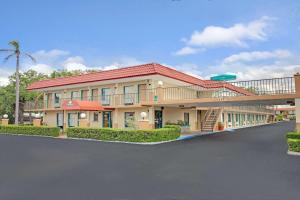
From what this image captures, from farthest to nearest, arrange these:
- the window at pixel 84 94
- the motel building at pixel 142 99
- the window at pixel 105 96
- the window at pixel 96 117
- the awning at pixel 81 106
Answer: the window at pixel 84 94
the window at pixel 96 117
the window at pixel 105 96
the awning at pixel 81 106
the motel building at pixel 142 99

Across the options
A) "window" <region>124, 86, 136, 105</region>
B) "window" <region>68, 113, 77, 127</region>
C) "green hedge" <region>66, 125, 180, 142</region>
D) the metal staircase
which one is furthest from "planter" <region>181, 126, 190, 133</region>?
"window" <region>68, 113, 77, 127</region>

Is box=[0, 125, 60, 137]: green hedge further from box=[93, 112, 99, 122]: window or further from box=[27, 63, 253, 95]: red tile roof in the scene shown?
box=[27, 63, 253, 95]: red tile roof

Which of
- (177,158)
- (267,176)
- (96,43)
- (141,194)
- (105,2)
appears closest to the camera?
(141,194)

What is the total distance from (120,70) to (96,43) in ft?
11.2

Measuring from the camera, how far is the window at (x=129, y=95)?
77.6 ft

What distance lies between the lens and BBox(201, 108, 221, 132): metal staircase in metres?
29.2

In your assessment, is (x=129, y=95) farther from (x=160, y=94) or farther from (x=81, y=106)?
(x=81, y=106)

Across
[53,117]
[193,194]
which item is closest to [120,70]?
[53,117]

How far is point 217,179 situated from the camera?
7.32 meters

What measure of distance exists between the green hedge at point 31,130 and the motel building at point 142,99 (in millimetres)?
2304

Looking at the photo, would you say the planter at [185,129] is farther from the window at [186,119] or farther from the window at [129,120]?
the window at [129,120]

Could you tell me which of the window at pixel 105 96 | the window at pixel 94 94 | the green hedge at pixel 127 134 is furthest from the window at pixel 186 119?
the window at pixel 94 94

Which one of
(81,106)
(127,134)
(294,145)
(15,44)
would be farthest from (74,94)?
(294,145)

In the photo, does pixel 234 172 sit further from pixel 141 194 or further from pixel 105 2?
pixel 105 2
